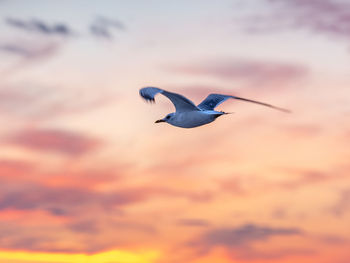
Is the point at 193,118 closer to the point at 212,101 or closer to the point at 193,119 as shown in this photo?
the point at 193,119

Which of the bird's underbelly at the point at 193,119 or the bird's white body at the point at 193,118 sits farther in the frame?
the bird's underbelly at the point at 193,119

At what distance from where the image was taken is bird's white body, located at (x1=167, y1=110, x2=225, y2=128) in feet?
103

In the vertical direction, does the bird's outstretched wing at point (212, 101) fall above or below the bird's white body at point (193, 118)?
above

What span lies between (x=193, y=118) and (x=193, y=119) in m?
0.07

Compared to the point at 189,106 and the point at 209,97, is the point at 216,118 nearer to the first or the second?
the point at 189,106

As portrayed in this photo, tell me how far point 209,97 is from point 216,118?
5839 millimetres

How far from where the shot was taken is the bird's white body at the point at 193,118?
1242 inches

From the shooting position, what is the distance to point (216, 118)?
105 ft

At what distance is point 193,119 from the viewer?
106 feet

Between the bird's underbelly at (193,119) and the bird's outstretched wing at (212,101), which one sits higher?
the bird's outstretched wing at (212,101)

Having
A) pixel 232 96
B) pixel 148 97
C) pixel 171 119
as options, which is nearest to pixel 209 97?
pixel 232 96

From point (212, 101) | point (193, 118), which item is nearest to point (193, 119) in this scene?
point (193, 118)

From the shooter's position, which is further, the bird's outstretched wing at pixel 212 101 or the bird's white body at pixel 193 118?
the bird's outstretched wing at pixel 212 101

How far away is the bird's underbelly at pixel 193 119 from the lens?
104 feet
